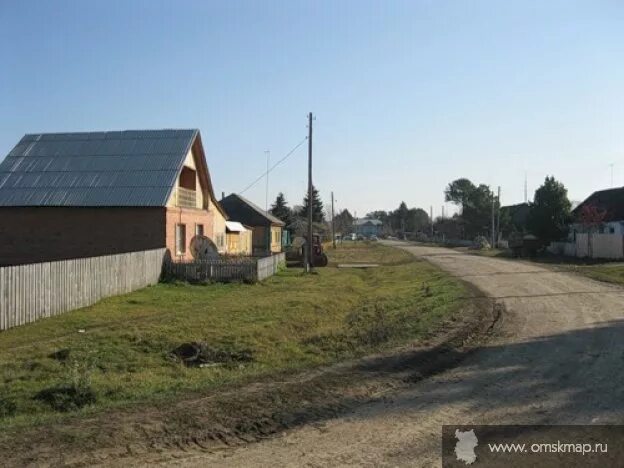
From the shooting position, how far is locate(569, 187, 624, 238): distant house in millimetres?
41344

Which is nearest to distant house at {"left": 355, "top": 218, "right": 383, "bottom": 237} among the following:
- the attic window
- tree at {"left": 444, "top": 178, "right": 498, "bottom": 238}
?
tree at {"left": 444, "top": 178, "right": 498, "bottom": 238}

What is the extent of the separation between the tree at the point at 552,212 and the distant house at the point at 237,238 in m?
22.9

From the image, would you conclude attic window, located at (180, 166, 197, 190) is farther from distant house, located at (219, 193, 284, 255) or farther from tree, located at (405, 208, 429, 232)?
tree, located at (405, 208, 429, 232)

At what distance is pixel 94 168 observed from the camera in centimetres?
2778

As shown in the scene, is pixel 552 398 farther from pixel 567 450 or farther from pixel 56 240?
pixel 56 240

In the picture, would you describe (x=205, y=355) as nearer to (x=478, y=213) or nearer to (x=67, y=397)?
(x=67, y=397)

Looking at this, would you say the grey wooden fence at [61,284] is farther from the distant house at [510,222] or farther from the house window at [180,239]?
the distant house at [510,222]

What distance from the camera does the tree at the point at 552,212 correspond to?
148 feet

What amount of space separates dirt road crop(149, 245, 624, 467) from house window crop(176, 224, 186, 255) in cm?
1792

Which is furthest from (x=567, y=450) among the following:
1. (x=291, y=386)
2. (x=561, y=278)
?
(x=561, y=278)

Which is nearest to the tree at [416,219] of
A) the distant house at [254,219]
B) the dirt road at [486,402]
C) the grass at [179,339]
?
the distant house at [254,219]

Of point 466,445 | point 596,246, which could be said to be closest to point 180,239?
point 466,445

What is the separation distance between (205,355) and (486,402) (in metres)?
5.17

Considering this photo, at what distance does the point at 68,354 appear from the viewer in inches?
390
